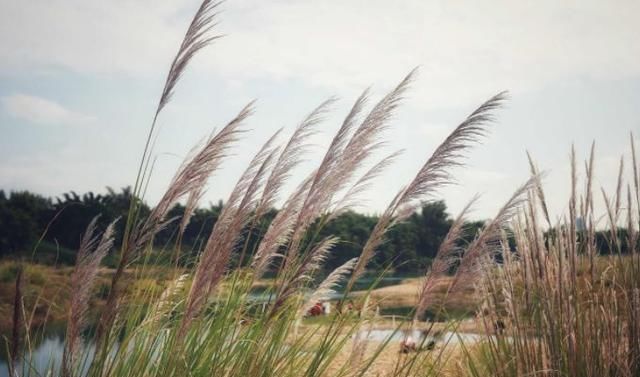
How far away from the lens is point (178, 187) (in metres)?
2.38

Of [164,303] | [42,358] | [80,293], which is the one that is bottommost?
[42,358]

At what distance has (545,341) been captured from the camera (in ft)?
11.4

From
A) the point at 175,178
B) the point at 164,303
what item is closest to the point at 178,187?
the point at 175,178

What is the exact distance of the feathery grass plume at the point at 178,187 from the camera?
2.21 metres

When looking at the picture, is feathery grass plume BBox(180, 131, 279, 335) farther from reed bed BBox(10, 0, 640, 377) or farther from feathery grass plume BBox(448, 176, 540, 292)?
feathery grass plume BBox(448, 176, 540, 292)

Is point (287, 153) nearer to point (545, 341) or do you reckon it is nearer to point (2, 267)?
point (545, 341)

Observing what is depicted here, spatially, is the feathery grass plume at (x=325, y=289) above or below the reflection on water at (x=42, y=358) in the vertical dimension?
above

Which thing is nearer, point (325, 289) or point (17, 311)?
point (17, 311)

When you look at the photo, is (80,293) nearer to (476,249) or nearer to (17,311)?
(17,311)

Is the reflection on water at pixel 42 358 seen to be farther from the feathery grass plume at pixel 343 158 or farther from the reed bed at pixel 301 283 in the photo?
the feathery grass plume at pixel 343 158

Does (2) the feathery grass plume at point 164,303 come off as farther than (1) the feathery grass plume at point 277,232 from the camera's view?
Yes

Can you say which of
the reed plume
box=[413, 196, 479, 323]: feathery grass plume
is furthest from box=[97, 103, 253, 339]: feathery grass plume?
box=[413, 196, 479, 323]: feathery grass plume

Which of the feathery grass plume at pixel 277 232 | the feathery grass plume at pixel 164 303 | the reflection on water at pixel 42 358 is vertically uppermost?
the feathery grass plume at pixel 277 232

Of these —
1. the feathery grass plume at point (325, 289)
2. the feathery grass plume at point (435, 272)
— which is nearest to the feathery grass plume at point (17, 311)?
the feathery grass plume at point (325, 289)
